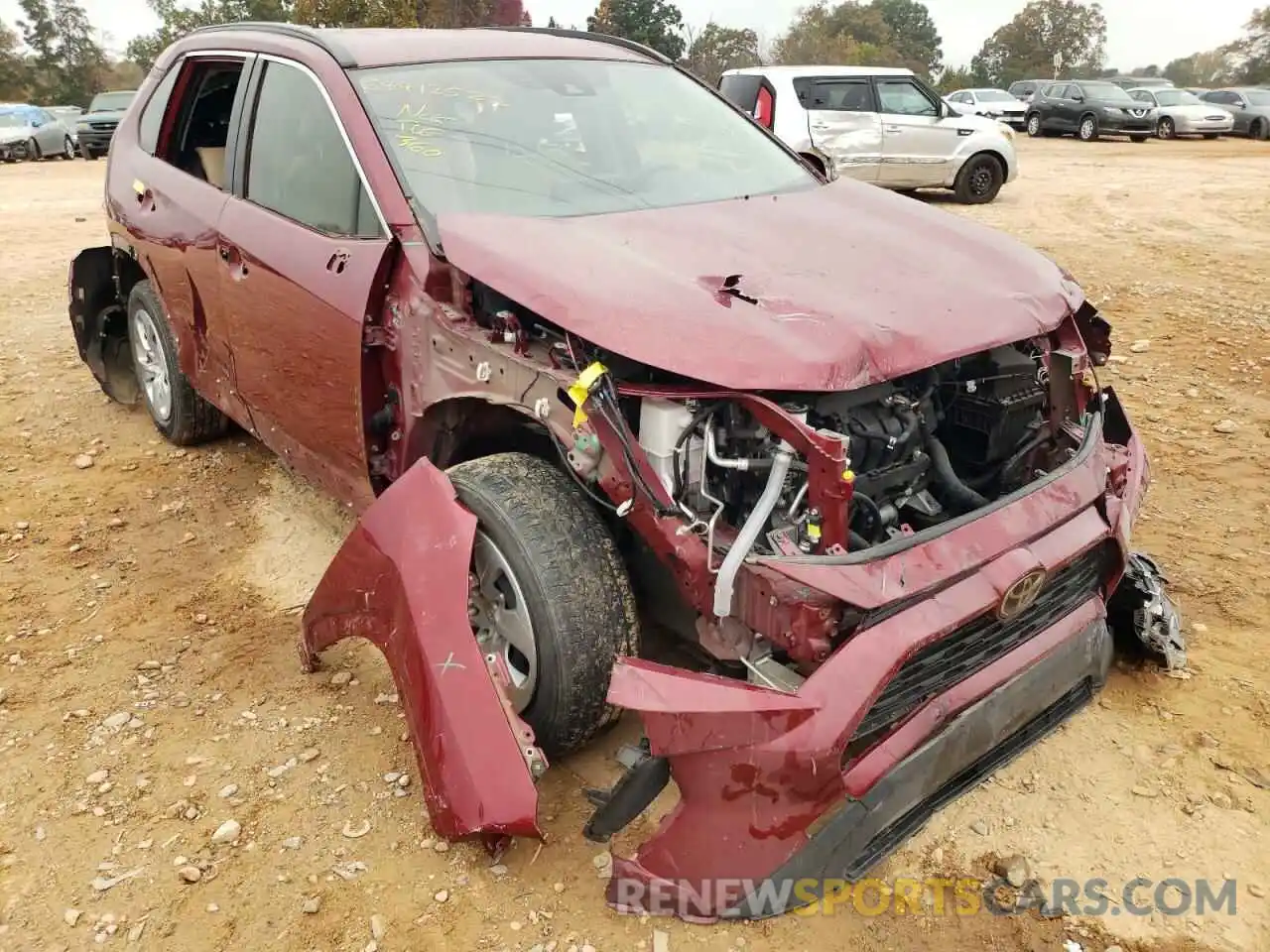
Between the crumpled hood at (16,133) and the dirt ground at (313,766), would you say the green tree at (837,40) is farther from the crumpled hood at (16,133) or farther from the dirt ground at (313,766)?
the dirt ground at (313,766)

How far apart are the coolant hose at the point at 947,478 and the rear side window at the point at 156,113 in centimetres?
364

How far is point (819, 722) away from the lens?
1.99 m

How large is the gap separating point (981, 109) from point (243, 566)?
86.0ft

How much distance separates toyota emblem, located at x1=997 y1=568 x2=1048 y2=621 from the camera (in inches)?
87.9

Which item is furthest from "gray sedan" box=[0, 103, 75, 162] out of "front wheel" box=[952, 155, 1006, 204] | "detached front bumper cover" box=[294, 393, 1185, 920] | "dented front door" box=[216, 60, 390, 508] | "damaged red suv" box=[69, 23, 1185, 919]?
"detached front bumper cover" box=[294, 393, 1185, 920]

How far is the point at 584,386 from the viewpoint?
7.48 feet

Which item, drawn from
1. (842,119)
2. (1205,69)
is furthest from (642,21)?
(1205,69)

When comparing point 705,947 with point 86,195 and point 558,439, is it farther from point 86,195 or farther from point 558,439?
point 86,195

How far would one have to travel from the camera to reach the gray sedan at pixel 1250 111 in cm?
2294

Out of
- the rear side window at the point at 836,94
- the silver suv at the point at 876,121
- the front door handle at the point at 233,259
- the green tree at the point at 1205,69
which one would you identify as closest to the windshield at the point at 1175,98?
the silver suv at the point at 876,121

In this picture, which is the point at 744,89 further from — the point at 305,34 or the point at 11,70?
the point at 11,70

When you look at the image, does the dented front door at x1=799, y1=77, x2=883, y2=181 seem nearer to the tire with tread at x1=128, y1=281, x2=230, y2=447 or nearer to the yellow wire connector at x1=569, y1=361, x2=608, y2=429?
the tire with tread at x1=128, y1=281, x2=230, y2=447

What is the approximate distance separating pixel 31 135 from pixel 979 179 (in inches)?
804

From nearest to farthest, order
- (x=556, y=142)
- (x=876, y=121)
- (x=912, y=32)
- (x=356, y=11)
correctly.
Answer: (x=556, y=142)
(x=876, y=121)
(x=356, y=11)
(x=912, y=32)
